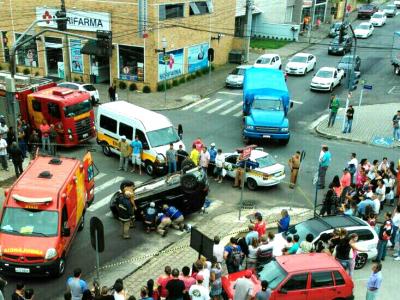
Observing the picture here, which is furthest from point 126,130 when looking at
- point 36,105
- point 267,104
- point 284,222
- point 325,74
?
point 325,74

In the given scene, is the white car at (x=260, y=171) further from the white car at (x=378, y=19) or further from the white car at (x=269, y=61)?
the white car at (x=378, y=19)

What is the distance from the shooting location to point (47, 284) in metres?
13.6

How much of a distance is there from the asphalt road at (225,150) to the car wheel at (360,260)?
19cm

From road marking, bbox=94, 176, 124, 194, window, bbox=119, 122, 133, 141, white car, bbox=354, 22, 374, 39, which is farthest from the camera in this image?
white car, bbox=354, 22, 374, 39

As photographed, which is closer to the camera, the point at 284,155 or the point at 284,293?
the point at 284,293

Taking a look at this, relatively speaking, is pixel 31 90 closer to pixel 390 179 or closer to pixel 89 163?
pixel 89 163

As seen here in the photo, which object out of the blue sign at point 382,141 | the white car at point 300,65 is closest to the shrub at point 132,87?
the white car at point 300,65

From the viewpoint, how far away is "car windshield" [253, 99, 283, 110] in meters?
26.5

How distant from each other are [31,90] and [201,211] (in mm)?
11687

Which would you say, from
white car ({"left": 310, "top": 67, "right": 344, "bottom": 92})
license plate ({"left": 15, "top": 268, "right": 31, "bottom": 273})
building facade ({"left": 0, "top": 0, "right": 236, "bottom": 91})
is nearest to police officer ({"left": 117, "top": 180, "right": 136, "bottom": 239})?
license plate ({"left": 15, "top": 268, "right": 31, "bottom": 273})

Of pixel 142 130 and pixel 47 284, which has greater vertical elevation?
pixel 142 130

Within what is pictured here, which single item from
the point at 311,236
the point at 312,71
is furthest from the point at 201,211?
the point at 312,71

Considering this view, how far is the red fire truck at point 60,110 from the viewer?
78.7ft

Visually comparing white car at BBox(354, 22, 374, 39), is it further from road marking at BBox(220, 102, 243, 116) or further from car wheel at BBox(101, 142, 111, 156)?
car wheel at BBox(101, 142, 111, 156)
